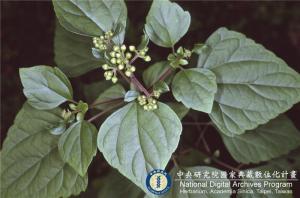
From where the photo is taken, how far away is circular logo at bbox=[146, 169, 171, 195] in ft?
5.07

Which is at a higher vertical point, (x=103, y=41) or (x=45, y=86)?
(x=103, y=41)

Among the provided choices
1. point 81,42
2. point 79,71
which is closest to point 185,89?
point 79,71

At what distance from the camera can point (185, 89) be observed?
158 centimetres

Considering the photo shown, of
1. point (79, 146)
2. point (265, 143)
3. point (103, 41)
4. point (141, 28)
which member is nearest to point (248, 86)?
point (265, 143)

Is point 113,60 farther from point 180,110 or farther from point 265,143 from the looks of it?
point 265,143

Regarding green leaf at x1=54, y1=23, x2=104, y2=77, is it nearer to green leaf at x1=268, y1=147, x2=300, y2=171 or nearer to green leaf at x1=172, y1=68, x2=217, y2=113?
green leaf at x1=172, y1=68, x2=217, y2=113

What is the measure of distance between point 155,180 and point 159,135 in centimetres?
20

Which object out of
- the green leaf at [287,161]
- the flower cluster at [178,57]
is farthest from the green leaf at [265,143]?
the flower cluster at [178,57]

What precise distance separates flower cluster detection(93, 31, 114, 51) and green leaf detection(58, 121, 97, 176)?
1.06 ft

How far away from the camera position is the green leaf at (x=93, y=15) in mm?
1697

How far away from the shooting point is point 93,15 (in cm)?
171

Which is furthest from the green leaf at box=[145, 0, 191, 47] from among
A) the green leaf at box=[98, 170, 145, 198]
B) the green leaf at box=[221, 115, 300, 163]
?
the green leaf at box=[98, 170, 145, 198]

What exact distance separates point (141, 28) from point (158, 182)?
1380 millimetres

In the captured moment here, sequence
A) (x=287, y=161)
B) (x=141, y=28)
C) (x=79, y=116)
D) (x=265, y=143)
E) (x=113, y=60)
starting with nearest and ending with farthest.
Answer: (x=113, y=60)
(x=79, y=116)
(x=265, y=143)
(x=287, y=161)
(x=141, y=28)
